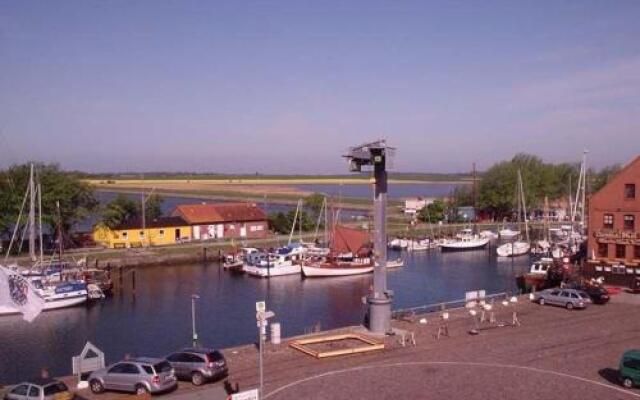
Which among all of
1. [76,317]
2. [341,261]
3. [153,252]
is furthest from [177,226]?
[76,317]

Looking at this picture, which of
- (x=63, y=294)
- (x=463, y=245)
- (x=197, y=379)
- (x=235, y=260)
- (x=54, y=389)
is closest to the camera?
(x=54, y=389)

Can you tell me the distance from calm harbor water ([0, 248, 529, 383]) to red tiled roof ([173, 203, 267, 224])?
13.0 meters

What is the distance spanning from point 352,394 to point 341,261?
4633cm

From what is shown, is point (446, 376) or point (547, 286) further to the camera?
point (547, 286)

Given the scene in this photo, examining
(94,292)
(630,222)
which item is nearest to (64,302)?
(94,292)

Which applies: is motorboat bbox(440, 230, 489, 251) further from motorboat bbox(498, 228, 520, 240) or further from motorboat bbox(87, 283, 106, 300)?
motorboat bbox(87, 283, 106, 300)

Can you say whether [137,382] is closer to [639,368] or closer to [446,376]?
[446,376]

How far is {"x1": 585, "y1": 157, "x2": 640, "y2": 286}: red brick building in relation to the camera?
4259cm

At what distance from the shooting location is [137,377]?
66.7 ft

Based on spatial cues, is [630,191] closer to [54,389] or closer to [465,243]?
[54,389]

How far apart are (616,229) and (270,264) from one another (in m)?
31.0

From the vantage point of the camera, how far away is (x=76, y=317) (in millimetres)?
45531

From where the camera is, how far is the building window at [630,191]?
143 ft

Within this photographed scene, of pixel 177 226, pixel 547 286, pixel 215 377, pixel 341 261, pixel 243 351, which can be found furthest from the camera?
pixel 177 226
